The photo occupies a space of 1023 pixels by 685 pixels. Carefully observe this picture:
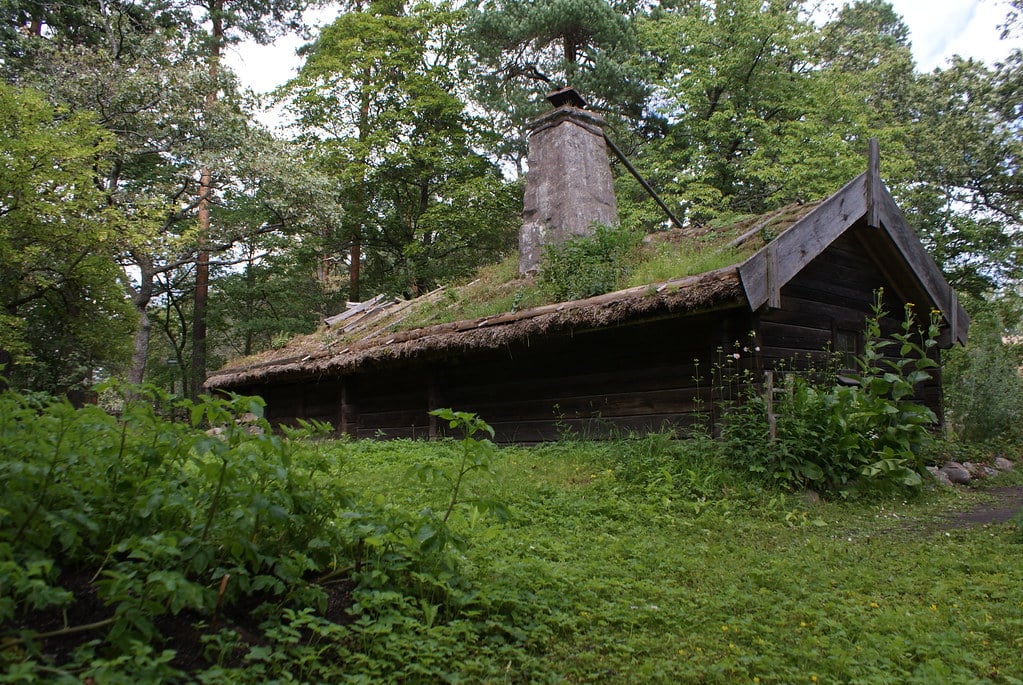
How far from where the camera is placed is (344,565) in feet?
10.0

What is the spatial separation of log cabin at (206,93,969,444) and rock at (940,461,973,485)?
67.1 inches

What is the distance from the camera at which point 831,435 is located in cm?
670

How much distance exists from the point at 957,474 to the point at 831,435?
327cm

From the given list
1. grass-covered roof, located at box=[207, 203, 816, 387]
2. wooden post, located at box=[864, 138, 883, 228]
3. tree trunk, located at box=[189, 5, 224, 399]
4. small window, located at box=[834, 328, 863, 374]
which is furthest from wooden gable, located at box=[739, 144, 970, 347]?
tree trunk, located at box=[189, 5, 224, 399]

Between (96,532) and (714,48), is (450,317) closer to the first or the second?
(96,532)

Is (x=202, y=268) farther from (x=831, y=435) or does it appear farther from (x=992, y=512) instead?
(x=992, y=512)

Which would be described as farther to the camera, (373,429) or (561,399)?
(373,429)

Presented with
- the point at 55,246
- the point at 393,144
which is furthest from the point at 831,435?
the point at 393,144

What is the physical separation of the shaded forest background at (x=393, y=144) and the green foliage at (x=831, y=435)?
7.78 meters

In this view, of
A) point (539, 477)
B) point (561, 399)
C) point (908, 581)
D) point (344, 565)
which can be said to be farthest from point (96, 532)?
point (561, 399)

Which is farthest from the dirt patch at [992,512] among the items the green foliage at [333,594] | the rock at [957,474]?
the green foliage at [333,594]

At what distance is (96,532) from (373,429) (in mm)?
8609

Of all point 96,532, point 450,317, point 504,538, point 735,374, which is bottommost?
point 504,538

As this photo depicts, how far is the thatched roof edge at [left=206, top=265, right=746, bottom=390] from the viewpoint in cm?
666
